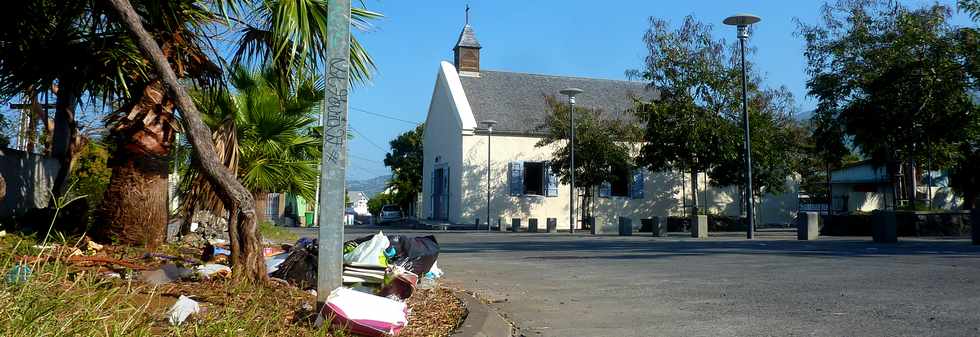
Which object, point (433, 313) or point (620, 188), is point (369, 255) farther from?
point (620, 188)

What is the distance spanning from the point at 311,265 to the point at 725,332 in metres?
3.05

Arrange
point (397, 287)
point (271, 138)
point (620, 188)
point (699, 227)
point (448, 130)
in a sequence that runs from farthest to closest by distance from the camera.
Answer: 1. point (448, 130)
2. point (620, 188)
3. point (699, 227)
4. point (271, 138)
5. point (397, 287)

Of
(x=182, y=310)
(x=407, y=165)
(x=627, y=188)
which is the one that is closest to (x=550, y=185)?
(x=627, y=188)

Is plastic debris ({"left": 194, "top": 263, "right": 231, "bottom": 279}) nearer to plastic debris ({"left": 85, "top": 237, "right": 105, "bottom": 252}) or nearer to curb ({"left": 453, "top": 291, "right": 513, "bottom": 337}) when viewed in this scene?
plastic debris ({"left": 85, "top": 237, "right": 105, "bottom": 252})

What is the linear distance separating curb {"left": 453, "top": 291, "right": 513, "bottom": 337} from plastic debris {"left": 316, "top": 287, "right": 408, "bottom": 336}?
545 millimetres

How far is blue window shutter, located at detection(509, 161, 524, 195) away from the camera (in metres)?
32.7

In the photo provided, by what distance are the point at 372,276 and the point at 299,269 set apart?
0.69m

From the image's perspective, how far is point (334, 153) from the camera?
4332 mm

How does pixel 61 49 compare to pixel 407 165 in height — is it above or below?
below

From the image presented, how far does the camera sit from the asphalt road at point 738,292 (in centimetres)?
512

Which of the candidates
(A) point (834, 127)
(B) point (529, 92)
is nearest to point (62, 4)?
(A) point (834, 127)

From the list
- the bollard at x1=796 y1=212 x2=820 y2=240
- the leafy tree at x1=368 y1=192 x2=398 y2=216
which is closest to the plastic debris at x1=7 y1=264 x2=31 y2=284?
the bollard at x1=796 y1=212 x2=820 y2=240

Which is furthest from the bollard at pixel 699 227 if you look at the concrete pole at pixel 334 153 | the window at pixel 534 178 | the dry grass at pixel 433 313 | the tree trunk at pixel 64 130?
the concrete pole at pixel 334 153

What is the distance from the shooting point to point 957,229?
18.2 meters
